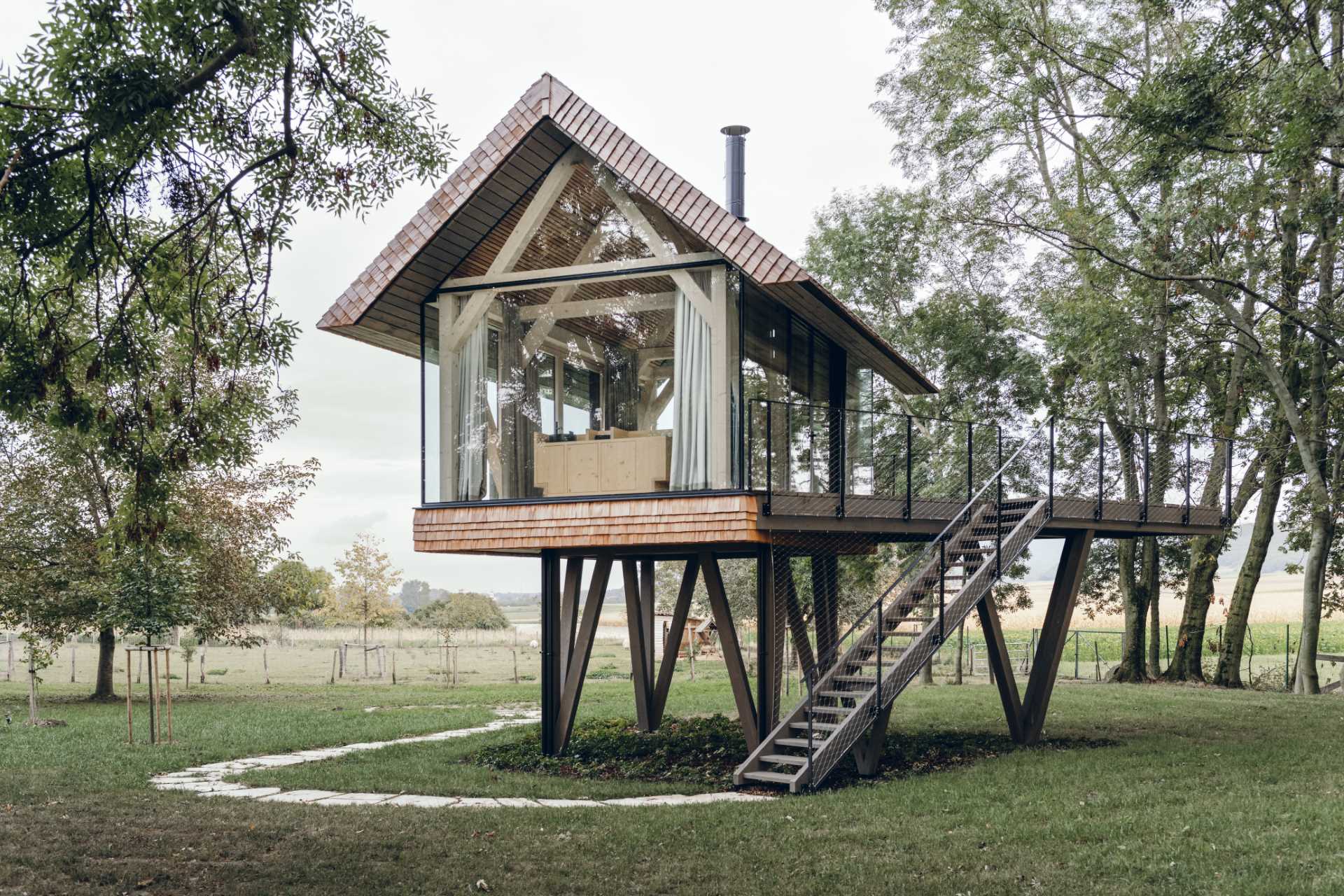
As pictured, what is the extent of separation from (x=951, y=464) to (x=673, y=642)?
8013mm

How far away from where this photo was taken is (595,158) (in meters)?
12.6

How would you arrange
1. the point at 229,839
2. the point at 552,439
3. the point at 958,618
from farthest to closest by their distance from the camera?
1. the point at 552,439
2. the point at 958,618
3. the point at 229,839

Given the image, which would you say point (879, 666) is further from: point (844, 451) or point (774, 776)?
point (844, 451)

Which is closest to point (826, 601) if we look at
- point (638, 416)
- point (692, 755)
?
point (692, 755)

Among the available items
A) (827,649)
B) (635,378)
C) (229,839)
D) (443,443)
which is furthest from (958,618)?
(229,839)

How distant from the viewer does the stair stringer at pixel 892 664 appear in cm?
1117

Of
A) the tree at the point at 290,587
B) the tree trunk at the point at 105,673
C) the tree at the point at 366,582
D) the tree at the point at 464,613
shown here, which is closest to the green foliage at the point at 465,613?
the tree at the point at 464,613

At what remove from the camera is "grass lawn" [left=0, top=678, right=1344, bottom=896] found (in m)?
7.38

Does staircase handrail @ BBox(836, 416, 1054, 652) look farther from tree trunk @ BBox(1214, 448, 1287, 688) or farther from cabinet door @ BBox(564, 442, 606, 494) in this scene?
tree trunk @ BBox(1214, 448, 1287, 688)

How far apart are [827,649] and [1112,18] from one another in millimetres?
16355

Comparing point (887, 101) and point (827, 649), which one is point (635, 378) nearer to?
point (827, 649)

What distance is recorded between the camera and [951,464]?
2233cm

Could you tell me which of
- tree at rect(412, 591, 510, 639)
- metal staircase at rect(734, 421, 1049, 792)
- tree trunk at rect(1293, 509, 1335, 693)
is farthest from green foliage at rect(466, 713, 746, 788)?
tree at rect(412, 591, 510, 639)

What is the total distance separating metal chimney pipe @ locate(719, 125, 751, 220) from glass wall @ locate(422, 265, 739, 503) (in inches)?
133
